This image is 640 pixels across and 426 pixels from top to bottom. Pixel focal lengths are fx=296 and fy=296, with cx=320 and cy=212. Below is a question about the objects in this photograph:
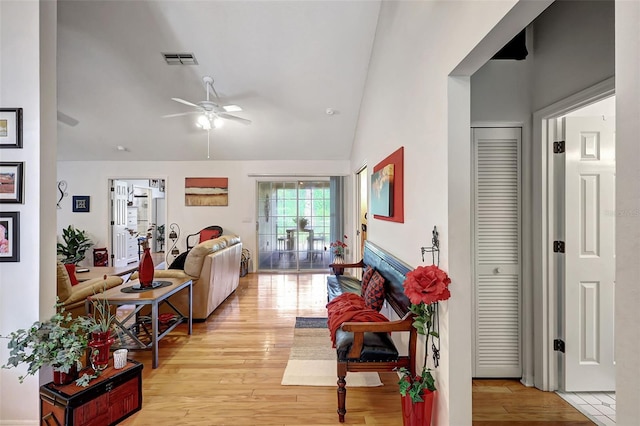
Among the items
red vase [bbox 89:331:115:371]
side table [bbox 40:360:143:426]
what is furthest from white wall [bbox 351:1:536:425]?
red vase [bbox 89:331:115:371]

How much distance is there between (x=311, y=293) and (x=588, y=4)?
14.5ft

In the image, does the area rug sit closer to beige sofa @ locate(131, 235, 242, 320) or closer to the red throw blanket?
the red throw blanket

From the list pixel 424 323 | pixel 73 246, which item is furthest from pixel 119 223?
pixel 424 323

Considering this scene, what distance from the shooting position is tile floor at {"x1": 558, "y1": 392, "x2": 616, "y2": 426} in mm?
1959

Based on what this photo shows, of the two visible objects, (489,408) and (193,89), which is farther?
(193,89)

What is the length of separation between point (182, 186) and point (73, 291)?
4090 mm

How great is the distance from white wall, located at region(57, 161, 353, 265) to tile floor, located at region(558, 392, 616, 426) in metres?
4.59

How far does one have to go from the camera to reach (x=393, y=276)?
93.7 inches

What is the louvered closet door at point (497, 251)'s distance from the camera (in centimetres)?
232

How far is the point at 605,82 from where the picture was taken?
178 cm

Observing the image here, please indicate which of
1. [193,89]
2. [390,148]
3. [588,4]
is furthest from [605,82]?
[193,89]

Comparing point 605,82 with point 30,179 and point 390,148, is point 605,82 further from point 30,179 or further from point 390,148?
point 30,179

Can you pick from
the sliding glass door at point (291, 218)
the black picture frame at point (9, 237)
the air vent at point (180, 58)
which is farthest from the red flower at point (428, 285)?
the sliding glass door at point (291, 218)

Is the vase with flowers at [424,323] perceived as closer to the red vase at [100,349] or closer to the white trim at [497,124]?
the white trim at [497,124]
